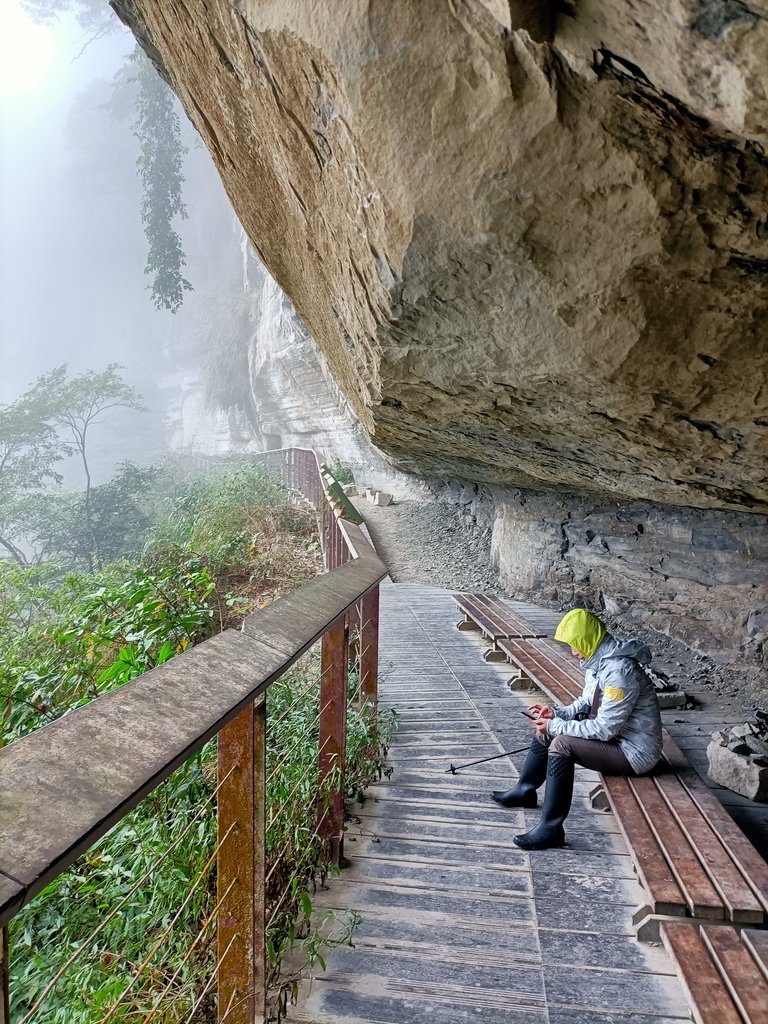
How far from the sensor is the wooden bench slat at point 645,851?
2207mm

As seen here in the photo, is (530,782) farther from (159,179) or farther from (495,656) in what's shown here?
(159,179)

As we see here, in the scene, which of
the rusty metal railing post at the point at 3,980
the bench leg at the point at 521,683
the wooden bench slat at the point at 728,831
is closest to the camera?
the rusty metal railing post at the point at 3,980

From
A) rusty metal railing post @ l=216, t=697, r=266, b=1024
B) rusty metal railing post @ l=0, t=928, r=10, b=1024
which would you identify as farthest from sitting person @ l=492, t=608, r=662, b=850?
rusty metal railing post @ l=0, t=928, r=10, b=1024

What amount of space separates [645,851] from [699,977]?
0.54m

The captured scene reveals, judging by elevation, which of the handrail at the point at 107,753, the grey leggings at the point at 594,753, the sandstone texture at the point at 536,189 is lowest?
the grey leggings at the point at 594,753

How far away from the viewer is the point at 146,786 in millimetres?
923

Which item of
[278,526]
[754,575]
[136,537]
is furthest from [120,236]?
[754,575]

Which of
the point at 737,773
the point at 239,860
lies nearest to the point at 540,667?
→ the point at 737,773

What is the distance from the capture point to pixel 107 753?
3.11 ft

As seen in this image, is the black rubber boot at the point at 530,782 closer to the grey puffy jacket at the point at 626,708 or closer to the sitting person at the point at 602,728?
the sitting person at the point at 602,728

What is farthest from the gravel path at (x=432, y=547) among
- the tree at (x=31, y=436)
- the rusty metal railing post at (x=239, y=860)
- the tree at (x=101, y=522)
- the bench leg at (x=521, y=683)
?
the tree at (x=31, y=436)

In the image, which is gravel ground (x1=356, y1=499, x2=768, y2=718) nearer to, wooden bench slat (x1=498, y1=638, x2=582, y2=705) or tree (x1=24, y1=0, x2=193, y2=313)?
wooden bench slat (x1=498, y1=638, x2=582, y2=705)

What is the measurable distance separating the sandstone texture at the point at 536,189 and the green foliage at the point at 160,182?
62.7ft

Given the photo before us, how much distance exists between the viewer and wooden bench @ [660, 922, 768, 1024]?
181cm
